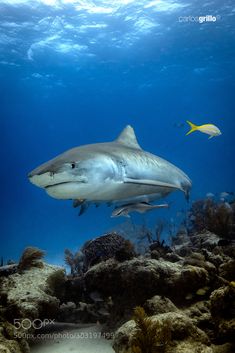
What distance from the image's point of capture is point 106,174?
18.4 ft

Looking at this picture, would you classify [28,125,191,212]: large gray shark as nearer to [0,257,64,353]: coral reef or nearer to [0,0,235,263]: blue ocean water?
[0,257,64,353]: coral reef

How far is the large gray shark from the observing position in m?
4.73

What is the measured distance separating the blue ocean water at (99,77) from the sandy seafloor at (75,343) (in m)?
14.8

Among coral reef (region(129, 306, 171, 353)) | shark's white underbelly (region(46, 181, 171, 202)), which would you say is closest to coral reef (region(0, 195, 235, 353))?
coral reef (region(129, 306, 171, 353))

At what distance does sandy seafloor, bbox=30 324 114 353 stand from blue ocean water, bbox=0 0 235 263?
14.8 metres

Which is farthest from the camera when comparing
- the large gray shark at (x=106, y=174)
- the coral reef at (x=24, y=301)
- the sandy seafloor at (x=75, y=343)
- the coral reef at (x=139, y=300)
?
the large gray shark at (x=106, y=174)

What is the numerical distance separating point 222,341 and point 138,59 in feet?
148

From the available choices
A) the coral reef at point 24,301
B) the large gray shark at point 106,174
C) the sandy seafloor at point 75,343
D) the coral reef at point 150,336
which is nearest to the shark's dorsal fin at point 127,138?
the large gray shark at point 106,174

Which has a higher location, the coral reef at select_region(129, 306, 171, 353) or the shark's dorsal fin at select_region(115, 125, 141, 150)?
the shark's dorsal fin at select_region(115, 125, 141, 150)

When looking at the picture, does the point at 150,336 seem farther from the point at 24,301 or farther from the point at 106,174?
the point at 106,174

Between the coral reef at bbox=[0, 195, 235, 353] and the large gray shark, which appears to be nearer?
the coral reef at bbox=[0, 195, 235, 353]

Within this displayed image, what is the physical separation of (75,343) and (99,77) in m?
55.1

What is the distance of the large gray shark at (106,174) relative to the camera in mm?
4734

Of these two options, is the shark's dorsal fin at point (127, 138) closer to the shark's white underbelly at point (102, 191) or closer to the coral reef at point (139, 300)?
the shark's white underbelly at point (102, 191)
